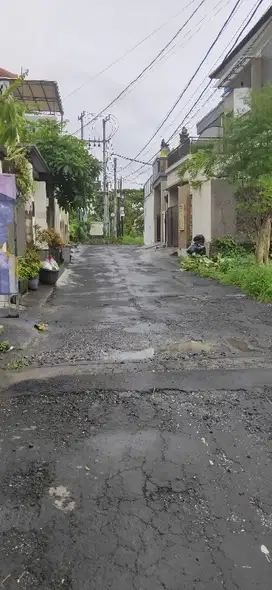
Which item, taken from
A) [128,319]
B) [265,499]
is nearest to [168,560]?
[265,499]

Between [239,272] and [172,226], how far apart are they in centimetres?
1317

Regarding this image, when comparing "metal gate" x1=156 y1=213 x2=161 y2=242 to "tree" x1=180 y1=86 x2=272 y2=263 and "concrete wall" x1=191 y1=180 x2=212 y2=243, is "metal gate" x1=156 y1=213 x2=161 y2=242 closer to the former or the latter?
"concrete wall" x1=191 y1=180 x2=212 y2=243

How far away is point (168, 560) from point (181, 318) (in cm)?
581

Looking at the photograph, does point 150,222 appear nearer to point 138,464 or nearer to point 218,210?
point 218,210

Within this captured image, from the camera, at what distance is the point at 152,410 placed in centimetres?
392

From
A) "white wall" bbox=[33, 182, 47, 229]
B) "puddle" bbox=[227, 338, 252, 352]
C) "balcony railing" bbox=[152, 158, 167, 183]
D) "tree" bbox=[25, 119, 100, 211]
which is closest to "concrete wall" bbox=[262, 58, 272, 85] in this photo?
"tree" bbox=[25, 119, 100, 211]

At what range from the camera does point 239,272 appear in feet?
39.3

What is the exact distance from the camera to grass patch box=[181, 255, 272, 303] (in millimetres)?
10078

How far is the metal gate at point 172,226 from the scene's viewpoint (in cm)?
2388

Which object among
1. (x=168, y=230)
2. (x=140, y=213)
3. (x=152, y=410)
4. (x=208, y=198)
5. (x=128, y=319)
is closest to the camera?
(x=152, y=410)

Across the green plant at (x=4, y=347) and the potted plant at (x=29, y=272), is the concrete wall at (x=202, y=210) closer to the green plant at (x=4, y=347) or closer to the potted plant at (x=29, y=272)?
the potted plant at (x=29, y=272)

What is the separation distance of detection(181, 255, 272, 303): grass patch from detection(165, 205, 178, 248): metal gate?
746 centimetres

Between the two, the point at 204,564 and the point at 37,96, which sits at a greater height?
the point at 37,96

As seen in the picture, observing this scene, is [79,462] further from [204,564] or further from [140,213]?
[140,213]
